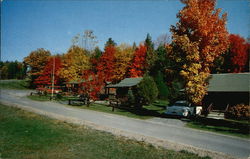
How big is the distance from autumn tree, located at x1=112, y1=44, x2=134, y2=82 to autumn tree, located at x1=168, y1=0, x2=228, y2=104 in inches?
1205

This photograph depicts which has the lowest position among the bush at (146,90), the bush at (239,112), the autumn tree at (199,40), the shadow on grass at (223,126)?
the shadow on grass at (223,126)

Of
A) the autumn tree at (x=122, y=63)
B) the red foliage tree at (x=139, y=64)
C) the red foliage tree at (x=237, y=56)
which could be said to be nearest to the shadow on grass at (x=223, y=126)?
the red foliage tree at (x=237, y=56)

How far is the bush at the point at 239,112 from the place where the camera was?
1947 centimetres

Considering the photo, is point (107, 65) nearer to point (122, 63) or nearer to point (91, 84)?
point (122, 63)

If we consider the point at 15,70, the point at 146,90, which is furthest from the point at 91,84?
the point at 15,70

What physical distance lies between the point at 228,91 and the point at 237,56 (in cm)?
2315

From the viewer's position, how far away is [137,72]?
153ft

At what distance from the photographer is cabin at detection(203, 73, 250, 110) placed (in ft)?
69.1

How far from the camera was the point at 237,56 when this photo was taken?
129 feet

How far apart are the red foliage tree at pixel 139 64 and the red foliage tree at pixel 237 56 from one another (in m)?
20.2

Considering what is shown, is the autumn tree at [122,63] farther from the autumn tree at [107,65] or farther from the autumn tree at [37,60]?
the autumn tree at [37,60]

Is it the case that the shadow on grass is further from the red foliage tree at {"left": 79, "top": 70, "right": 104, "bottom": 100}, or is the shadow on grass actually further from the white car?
the red foliage tree at {"left": 79, "top": 70, "right": 104, "bottom": 100}

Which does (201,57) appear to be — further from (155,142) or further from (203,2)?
(155,142)

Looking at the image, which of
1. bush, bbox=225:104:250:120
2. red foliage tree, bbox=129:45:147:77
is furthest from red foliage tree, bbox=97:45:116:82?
bush, bbox=225:104:250:120
